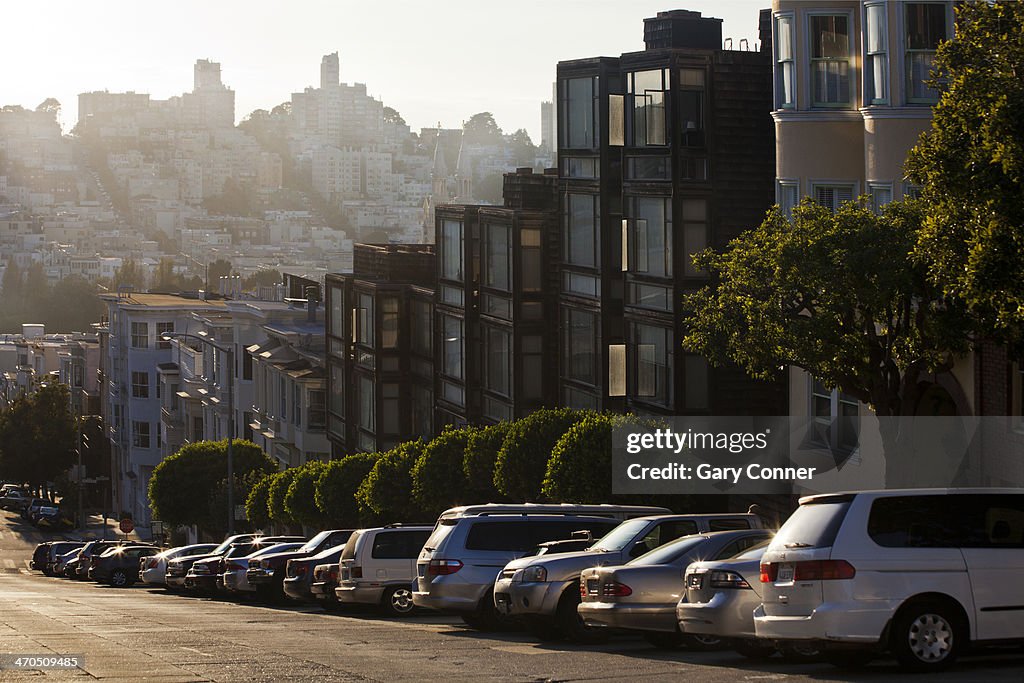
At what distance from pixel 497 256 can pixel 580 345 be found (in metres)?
5.18

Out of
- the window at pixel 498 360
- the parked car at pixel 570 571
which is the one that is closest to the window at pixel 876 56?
the parked car at pixel 570 571

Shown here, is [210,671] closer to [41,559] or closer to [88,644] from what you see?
[88,644]

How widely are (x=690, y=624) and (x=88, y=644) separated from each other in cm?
808

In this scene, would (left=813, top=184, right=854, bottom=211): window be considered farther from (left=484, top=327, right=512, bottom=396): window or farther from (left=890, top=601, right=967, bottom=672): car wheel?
(left=890, top=601, right=967, bottom=672): car wheel

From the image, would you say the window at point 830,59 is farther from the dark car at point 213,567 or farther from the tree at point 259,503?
the tree at point 259,503

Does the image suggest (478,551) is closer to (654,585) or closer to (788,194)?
(654,585)

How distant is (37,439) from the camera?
398 feet

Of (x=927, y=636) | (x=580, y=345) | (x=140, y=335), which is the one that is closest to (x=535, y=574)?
(x=927, y=636)

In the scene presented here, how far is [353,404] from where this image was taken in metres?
61.1

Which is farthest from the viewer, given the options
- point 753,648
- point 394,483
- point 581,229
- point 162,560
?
point 162,560

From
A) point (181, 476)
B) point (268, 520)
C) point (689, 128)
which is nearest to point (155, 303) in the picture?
point (181, 476)

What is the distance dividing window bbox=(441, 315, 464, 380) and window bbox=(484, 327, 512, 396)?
1962 millimetres

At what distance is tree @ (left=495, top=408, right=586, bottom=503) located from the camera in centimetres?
3719

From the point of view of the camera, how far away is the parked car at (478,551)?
81.9ft
